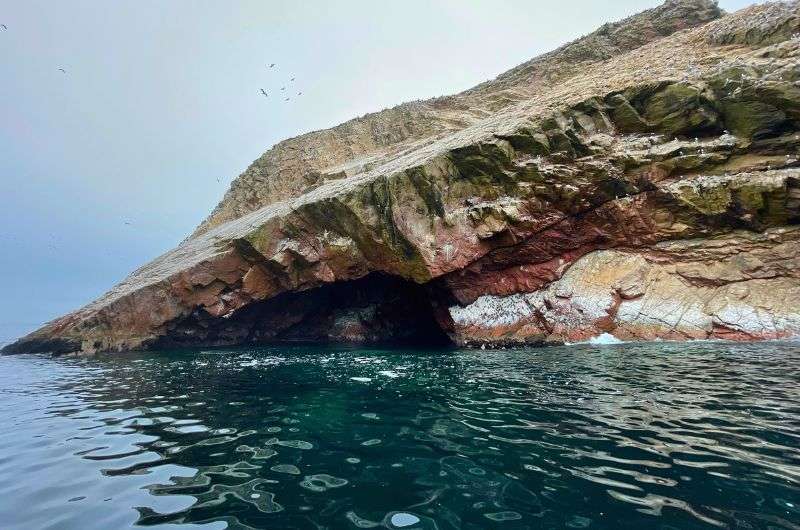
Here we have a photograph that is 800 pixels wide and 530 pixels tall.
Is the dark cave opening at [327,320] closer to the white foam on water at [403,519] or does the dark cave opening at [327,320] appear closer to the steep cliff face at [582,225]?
the steep cliff face at [582,225]

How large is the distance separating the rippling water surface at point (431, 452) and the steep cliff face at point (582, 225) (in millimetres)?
8710

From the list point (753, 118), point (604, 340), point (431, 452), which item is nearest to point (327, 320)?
point (604, 340)

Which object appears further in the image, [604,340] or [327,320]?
[327,320]

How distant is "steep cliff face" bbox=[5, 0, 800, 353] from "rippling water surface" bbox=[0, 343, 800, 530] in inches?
343

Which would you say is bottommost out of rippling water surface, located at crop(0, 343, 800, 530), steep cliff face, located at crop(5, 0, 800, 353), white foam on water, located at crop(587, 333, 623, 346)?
white foam on water, located at crop(587, 333, 623, 346)

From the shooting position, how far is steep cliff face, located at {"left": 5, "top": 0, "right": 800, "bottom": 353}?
24203mm

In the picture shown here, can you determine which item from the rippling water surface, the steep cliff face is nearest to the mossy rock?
the steep cliff face

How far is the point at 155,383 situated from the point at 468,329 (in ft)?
66.4

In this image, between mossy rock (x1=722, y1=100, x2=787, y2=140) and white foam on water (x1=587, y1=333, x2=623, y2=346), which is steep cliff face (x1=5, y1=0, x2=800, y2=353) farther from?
white foam on water (x1=587, y1=333, x2=623, y2=346)

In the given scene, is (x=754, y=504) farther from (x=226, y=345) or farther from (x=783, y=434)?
(x=226, y=345)

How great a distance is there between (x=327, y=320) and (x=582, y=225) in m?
28.2

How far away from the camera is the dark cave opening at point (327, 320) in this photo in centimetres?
4159

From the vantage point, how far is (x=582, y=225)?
2870 cm

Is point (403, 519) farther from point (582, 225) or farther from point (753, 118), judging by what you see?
point (753, 118)
